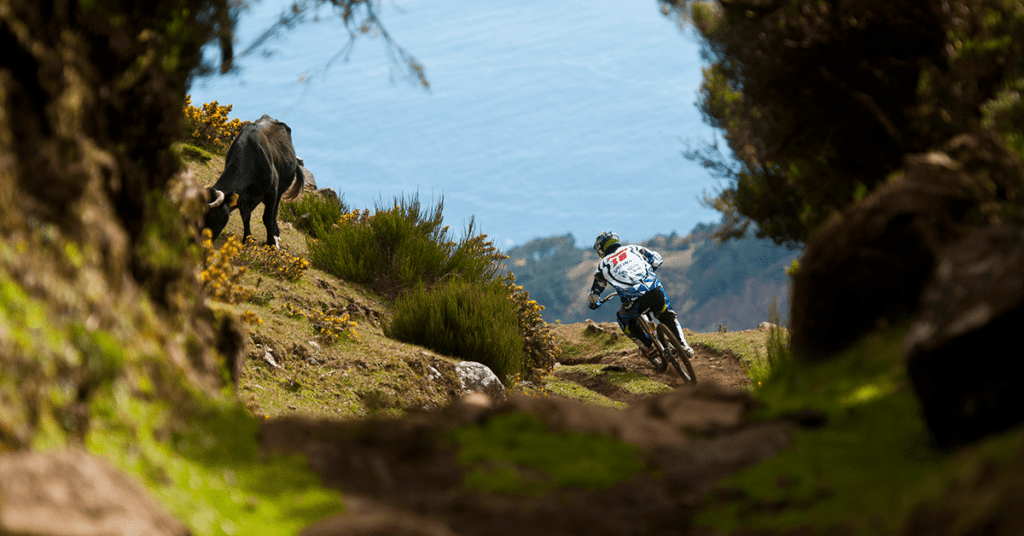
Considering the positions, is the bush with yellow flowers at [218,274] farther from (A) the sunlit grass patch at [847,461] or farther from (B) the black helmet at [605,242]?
(B) the black helmet at [605,242]

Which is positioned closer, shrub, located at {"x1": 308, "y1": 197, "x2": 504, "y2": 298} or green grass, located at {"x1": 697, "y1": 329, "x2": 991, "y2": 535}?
green grass, located at {"x1": 697, "y1": 329, "x2": 991, "y2": 535}

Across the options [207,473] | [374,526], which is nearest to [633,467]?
[374,526]

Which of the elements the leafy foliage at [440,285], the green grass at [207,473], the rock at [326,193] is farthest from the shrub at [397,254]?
the green grass at [207,473]

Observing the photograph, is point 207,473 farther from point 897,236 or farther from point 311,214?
point 311,214

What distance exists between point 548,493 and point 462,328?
7.64 m

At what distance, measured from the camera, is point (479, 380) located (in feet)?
32.5

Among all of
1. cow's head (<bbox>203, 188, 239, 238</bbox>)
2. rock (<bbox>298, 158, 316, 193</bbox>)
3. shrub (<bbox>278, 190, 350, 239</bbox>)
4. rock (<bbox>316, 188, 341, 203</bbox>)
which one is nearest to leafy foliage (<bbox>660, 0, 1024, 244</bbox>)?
cow's head (<bbox>203, 188, 239, 238</bbox>)

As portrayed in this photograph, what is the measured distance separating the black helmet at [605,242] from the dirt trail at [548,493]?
839 cm

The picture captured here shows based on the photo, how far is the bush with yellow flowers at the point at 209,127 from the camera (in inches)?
706

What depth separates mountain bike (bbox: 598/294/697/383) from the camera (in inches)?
473

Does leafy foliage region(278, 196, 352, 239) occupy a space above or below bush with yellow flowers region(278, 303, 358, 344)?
above

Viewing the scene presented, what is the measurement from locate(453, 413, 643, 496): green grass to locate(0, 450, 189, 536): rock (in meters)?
1.33

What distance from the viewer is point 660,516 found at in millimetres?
3037

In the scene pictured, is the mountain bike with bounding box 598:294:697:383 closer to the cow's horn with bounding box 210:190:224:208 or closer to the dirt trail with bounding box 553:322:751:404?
→ the dirt trail with bounding box 553:322:751:404
